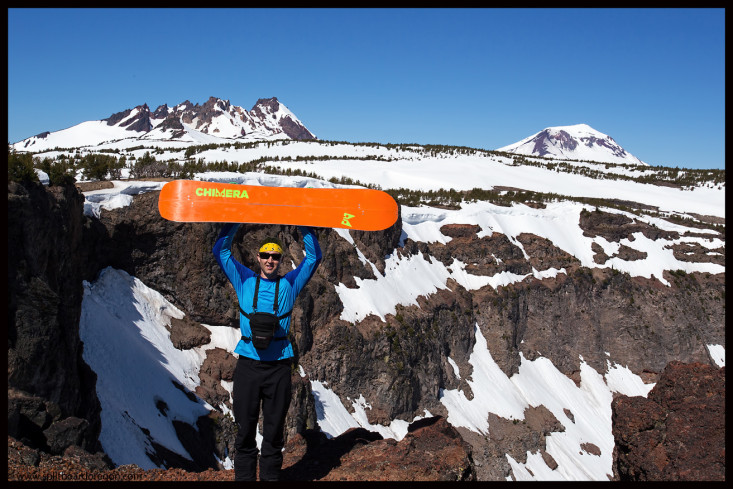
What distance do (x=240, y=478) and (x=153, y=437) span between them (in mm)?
11554

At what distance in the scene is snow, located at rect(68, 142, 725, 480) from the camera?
17.3 meters

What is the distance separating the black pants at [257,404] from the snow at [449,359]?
30.5 feet

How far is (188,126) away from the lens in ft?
465

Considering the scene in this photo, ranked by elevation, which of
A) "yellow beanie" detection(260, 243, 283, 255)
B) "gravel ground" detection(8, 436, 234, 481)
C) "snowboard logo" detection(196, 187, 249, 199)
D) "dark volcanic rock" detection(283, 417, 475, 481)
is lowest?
"dark volcanic rock" detection(283, 417, 475, 481)

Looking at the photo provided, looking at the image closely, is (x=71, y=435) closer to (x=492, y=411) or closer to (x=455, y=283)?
(x=492, y=411)

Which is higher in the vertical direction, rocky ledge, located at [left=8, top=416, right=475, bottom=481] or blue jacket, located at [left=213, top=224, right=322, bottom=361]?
blue jacket, located at [left=213, top=224, right=322, bottom=361]

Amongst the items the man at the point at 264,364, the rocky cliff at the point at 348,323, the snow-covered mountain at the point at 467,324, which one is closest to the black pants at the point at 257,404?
the man at the point at 264,364

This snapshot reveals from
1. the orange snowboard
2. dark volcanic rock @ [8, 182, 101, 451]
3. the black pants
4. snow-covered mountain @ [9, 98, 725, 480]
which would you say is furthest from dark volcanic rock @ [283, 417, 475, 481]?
snow-covered mountain @ [9, 98, 725, 480]

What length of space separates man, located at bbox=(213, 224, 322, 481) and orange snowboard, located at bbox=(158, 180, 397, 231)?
7.21ft

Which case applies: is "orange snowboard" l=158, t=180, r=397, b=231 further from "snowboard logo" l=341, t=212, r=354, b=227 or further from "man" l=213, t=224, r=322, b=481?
"man" l=213, t=224, r=322, b=481

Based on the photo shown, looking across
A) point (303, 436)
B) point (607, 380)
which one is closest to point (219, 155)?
point (607, 380)

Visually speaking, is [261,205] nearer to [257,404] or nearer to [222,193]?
[222,193]

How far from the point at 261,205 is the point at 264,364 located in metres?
3.51

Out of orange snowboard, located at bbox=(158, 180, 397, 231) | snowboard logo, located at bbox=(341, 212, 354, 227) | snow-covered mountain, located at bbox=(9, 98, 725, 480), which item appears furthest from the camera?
snow-covered mountain, located at bbox=(9, 98, 725, 480)
